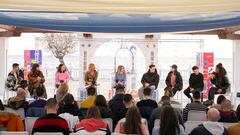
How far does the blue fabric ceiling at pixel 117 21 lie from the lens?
723 cm

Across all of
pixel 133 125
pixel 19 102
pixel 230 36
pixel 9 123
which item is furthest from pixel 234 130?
pixel 230 36

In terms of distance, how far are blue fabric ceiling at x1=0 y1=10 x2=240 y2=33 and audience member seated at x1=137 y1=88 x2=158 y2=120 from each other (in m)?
1.34

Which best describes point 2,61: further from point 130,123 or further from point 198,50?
point 130,123

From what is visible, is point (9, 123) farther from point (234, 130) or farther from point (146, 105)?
point (234, 130)

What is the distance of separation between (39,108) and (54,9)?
225 centimetres

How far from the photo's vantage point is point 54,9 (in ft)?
15.9

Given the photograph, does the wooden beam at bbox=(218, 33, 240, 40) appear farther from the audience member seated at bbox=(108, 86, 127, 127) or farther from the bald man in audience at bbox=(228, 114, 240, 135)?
the bald man in audience at bbox=(228, 114, 240, 135)

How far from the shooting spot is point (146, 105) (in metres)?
6.94

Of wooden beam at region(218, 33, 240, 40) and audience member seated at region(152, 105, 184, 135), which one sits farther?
wooden beam at region(218, 33, 240, 40)

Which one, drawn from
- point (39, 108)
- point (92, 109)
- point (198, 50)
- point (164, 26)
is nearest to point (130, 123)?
point (92, 109)

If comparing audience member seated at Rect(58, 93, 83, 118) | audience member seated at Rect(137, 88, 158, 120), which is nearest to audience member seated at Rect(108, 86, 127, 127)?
audience member seated at Rect(137, 88, 158, 120)

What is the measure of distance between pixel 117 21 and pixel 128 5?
123 inches

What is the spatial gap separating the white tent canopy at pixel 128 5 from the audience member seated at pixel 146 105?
238 cm

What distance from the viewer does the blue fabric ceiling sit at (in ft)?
23.7
